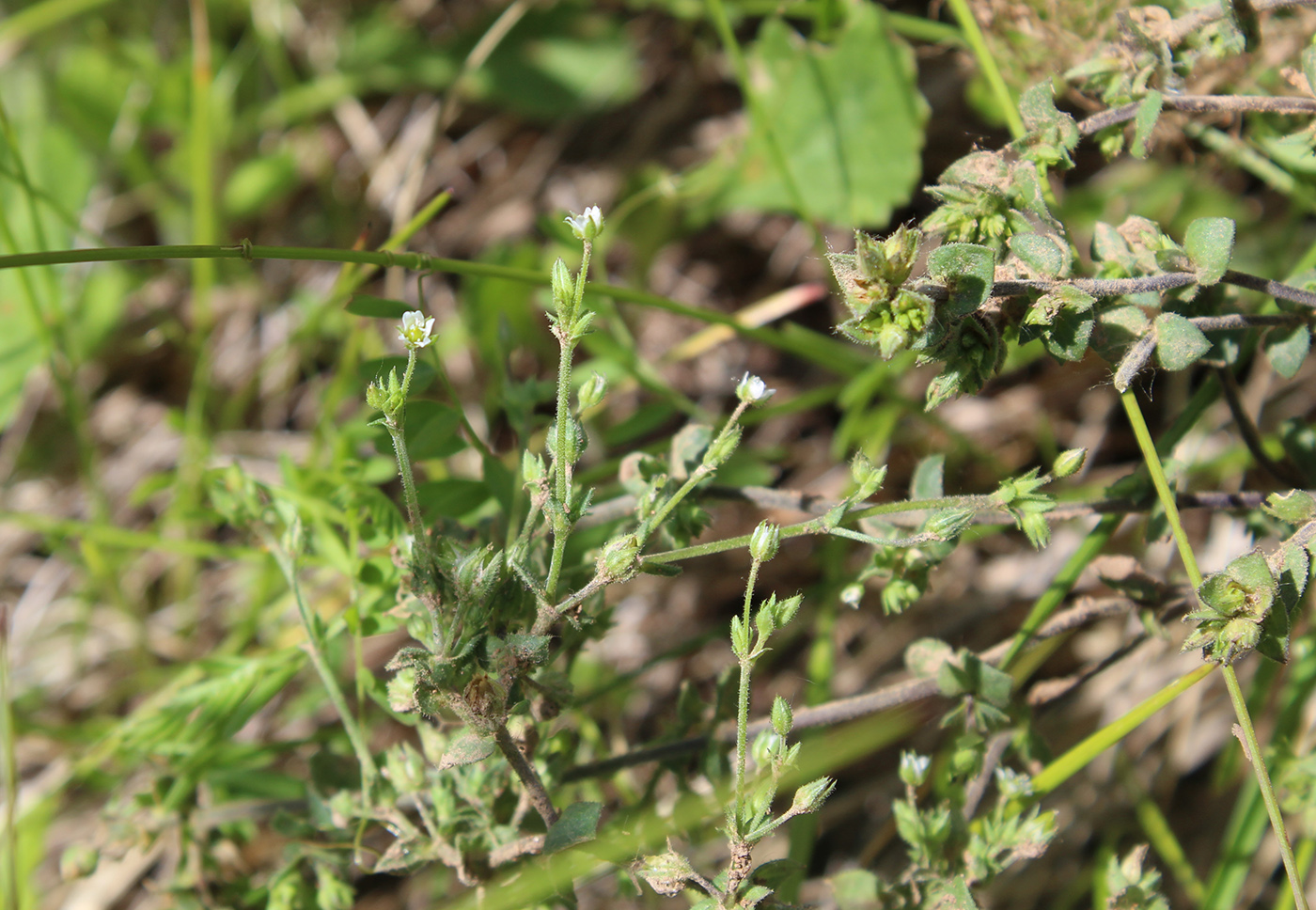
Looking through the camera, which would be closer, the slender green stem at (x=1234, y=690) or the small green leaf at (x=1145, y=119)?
the slender green stem at (x=1234, y=690)

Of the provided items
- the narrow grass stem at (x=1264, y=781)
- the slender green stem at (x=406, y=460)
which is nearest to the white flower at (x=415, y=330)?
the slender green stem at (x=406, y=460)

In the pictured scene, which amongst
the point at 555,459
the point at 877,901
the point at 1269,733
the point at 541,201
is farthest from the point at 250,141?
the point at 1269,733

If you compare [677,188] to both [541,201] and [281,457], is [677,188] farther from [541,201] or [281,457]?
[281,457]

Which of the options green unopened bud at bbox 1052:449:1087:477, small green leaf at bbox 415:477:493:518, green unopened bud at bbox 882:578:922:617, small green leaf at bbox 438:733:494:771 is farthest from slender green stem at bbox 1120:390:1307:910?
small green leaf at bbox 415:477:493:518

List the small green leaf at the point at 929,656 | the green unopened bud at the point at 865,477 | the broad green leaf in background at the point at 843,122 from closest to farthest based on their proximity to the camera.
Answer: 1. the green unopened bud at the point at 865,477
2. the small green leaf at the point at 929,656
3. the broad green leaf in background at the point at 843,122

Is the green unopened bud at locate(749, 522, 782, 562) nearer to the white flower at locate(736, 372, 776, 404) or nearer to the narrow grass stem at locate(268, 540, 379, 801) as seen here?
the white flower at locate(736, 372, 776, 404)

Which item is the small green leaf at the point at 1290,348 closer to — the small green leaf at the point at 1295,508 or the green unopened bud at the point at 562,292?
the small green leaf at the point at 1295,508

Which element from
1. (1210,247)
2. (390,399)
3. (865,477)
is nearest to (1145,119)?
(1210,247)
